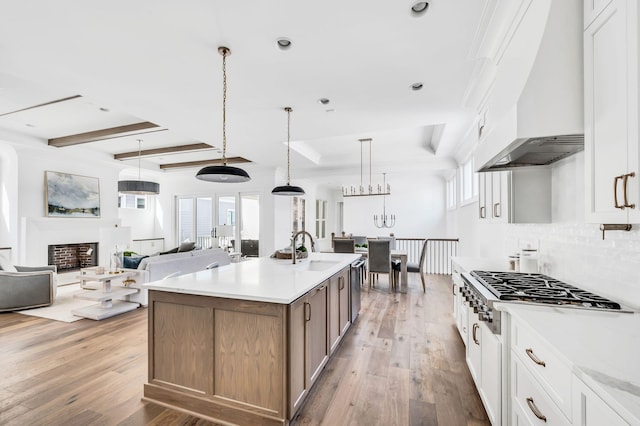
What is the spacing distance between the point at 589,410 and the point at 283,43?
8.24 ft

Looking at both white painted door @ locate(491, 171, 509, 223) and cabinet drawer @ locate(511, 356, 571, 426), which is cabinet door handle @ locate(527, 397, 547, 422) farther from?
white painted door @ locate(491, 171, 509, 223)

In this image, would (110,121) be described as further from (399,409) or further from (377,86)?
(399,409)

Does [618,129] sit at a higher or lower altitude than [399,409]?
higher

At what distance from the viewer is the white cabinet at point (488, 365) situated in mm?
1619

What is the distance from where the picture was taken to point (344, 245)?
5.88m

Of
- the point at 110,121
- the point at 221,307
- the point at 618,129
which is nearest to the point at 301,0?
the point at 618,129

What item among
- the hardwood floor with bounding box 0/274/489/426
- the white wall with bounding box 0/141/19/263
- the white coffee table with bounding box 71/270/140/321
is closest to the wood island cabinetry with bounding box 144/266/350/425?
the hardwood floor with bounding box 0/274/489/426

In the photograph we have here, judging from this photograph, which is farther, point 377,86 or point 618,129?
point 377,86

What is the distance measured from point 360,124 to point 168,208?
23.4 ft

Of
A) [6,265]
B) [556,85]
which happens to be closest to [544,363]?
[556,85]


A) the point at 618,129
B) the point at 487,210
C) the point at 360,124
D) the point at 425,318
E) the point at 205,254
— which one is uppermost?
the point at 360,124

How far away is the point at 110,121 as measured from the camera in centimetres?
460

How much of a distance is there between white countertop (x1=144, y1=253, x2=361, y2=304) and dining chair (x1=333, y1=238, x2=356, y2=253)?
114 inches

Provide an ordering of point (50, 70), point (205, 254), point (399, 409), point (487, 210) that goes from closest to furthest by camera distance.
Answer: point (399, 409) → point (50, 70) → point (487, 210) → point (205, 254)
